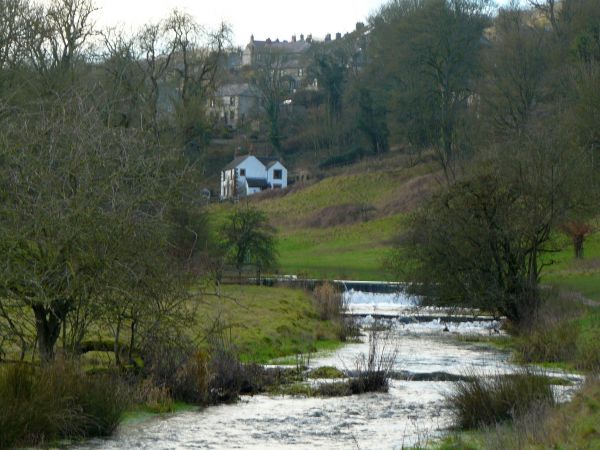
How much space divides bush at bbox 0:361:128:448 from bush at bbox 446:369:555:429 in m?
5.79

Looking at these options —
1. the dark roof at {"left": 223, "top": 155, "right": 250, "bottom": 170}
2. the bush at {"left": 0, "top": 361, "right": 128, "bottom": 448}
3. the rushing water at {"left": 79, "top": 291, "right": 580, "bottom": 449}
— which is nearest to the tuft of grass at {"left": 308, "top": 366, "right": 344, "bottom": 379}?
the rushing water at {"left": 79, "top": 291, "right": 580, "bottom": 449}

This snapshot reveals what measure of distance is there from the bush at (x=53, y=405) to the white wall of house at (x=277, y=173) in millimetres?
90772

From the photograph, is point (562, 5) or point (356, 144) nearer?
point (562, 5)

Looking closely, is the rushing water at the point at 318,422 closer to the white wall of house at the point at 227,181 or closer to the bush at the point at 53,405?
the bush at the point at 53,405

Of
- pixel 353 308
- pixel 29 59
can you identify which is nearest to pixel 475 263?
pixel 353 308

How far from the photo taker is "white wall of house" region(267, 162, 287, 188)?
110125 mm

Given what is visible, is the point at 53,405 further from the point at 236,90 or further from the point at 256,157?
the point at 236,90

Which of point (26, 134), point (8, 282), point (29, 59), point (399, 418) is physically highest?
point (29, 59)

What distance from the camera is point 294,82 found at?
146 m

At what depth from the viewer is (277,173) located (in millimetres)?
110625

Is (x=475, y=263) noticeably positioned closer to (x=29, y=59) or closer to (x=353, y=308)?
(x=353, y=308)

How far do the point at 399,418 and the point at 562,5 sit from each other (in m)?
73.8

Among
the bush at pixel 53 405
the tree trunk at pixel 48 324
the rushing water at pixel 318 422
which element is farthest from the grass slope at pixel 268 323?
the bush at pixel 53 405

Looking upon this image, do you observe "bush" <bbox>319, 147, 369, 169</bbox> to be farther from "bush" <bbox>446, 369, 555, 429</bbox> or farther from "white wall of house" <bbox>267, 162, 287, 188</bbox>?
"bush" <bbox>446, 369, 555, 429</bbox>
